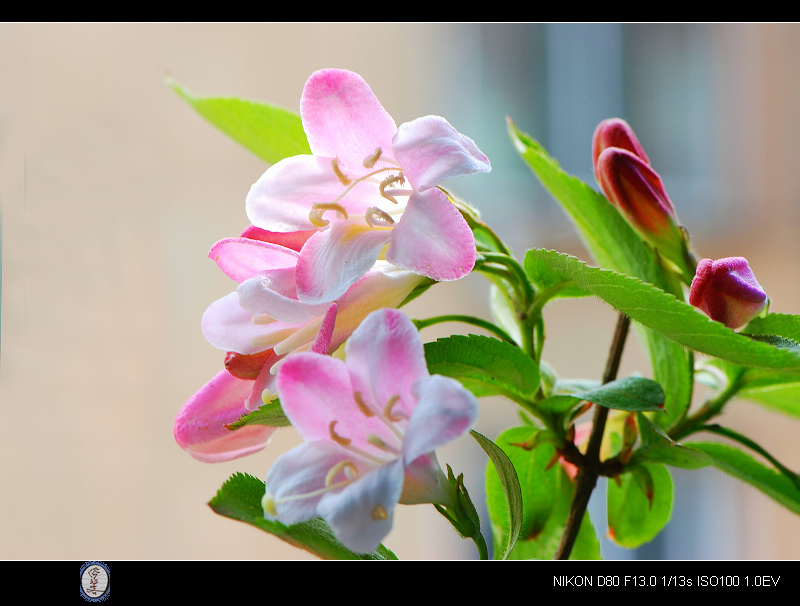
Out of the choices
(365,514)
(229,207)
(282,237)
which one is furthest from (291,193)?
(229,207)

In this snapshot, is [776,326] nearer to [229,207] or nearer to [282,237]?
[282,237]

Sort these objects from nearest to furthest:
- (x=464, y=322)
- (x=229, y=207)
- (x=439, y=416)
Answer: (x=439, y=416), (x=464, y=322), (x=229, y=207)

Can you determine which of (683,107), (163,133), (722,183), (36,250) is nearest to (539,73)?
(683,107)

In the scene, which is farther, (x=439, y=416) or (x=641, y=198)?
(x=641, y=198)

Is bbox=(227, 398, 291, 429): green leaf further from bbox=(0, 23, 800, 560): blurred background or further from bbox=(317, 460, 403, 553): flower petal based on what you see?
bbox=(0, 23, 800, 560): blurred background

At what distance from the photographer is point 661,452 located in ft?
1.03

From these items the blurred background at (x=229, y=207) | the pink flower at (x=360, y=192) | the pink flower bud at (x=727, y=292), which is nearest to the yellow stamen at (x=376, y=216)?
the pink flower at (x=360, y=192)

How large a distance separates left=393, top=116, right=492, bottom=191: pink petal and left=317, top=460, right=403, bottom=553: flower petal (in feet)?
0.31

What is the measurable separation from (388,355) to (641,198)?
0.17 m

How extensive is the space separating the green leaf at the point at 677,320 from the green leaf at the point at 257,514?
13 cm

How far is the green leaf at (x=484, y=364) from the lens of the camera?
272mm

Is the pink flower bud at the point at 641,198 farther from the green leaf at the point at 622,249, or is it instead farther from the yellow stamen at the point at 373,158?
the yellow stamen at the point at 373,158

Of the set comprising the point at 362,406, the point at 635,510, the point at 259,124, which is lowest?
the point at 635,510
